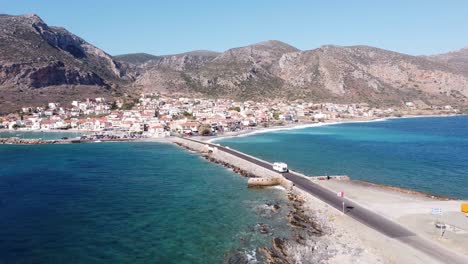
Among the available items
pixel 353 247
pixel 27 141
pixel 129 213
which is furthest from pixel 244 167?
pixel 27 141

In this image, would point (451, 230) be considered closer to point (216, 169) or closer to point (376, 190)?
point (376, 190)

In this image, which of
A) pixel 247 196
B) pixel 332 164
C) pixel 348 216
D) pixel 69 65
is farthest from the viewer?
pixel 69 65

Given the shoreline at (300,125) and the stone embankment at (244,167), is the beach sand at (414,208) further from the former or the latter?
the shoreline at (300,125)

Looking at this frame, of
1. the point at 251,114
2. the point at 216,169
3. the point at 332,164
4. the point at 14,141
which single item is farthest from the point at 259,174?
the point at 251,114

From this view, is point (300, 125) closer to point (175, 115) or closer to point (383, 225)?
point (175, 115)

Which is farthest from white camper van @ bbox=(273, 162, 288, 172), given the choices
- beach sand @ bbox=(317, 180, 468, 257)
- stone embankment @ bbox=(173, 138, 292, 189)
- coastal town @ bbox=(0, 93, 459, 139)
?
coastal town @ bbox=(0, 93, 459, 139)

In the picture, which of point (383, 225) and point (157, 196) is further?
point (157, 196)

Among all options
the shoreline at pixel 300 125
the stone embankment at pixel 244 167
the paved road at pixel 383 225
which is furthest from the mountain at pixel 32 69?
the paved road at pixel 383 225

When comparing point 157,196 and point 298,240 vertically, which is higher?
point 298,240
